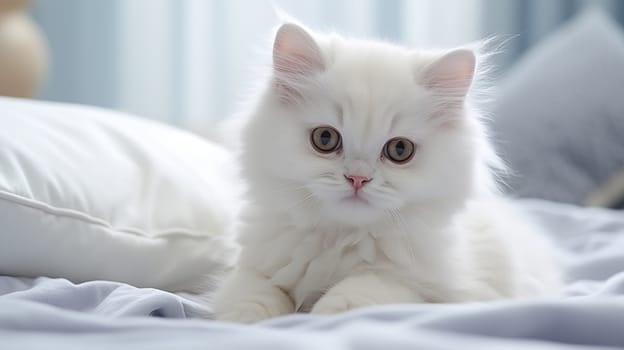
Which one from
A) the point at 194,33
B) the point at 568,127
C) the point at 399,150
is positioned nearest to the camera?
the point at 399,150

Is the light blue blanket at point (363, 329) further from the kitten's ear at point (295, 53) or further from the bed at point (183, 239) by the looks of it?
the kitten's ear at point (295, 53)

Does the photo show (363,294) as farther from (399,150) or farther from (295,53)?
(295,53)

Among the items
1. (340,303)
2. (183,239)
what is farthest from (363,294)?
(183,239)

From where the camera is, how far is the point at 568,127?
8.18 ft

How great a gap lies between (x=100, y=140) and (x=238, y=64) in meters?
2.22

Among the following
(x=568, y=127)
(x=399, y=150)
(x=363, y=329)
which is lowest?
(x=363, y=329)

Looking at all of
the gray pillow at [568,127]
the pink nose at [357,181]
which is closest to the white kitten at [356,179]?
the pink nose at [357,181]

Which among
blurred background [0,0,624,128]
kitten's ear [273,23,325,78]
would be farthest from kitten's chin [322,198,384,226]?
blurred background [0,0,624,128]

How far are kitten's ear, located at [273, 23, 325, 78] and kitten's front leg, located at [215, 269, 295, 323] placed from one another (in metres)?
0.34

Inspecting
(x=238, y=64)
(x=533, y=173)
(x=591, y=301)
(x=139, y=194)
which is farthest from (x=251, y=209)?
(x=238, y=64)

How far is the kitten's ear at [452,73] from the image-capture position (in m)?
1.19

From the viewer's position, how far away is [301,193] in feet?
3.83

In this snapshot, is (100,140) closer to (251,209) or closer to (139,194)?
(139,194)

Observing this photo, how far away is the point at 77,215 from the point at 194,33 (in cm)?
251
